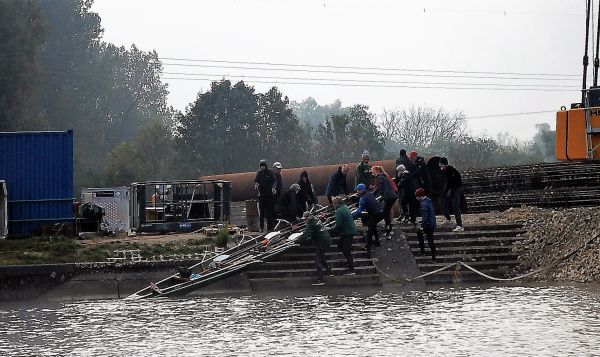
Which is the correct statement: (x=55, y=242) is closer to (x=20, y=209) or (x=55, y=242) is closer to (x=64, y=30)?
(x=20, y=209)

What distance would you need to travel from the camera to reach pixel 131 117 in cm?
9050

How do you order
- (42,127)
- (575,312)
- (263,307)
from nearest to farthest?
(575,312) → (263,307) → (42,127)

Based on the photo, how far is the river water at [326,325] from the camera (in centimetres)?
1423

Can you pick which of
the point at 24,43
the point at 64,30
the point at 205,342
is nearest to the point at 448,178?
the point at 205,342

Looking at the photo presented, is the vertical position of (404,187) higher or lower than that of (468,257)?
higher

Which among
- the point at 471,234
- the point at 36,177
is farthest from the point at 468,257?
the point at 36,177

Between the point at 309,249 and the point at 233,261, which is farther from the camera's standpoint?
the point at 309,249

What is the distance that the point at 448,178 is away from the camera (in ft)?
84.7

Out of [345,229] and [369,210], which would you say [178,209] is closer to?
[369,210]

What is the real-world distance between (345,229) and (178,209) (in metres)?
8.30

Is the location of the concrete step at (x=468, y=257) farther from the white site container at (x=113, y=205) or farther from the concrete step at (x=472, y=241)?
the white site container at (x=113, y=205)

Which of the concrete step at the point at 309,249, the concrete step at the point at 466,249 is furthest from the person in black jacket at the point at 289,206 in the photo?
the concrete step at the point at 466,249

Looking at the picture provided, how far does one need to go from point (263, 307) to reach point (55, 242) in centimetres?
780

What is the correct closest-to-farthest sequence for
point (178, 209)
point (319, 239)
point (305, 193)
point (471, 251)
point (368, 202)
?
1. point (319, 239)
2. point (368, 202)
3. point (471, 251)
4. point (305, 193)
5. point (178, 209)
